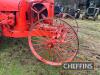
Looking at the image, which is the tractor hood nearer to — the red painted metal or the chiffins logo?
the red painted metal

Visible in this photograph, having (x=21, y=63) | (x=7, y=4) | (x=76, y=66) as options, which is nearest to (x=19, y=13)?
(x=7, y=4)

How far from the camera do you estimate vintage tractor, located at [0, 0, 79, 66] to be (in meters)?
5.75

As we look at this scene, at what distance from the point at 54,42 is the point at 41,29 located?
42cm

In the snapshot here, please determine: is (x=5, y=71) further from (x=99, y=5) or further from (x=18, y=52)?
(x=99, y=5)

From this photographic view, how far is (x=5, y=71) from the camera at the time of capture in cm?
557

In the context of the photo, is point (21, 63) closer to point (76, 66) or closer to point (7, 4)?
point (76, 66)

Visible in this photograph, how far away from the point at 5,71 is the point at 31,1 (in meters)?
1.59

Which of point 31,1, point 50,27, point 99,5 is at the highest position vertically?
point 31,1

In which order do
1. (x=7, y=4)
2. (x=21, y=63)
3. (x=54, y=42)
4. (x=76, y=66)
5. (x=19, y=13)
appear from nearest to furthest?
(x=76, y=66) < (x=54, y=42) < (x=21, y=63) < (x=19, y=13) < (x=7, y=4)

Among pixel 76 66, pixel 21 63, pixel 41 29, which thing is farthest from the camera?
pixel 21 63

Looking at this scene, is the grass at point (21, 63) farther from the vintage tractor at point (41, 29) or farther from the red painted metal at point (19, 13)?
the red painted metal at point (19, 13)

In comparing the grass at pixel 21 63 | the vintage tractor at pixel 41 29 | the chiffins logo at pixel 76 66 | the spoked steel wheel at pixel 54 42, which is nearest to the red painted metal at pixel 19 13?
the vintage tractor at pixel 41 29

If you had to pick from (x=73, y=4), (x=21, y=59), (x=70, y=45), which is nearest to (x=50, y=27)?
(x=70, y=45)

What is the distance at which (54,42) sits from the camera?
5695 millimetres
